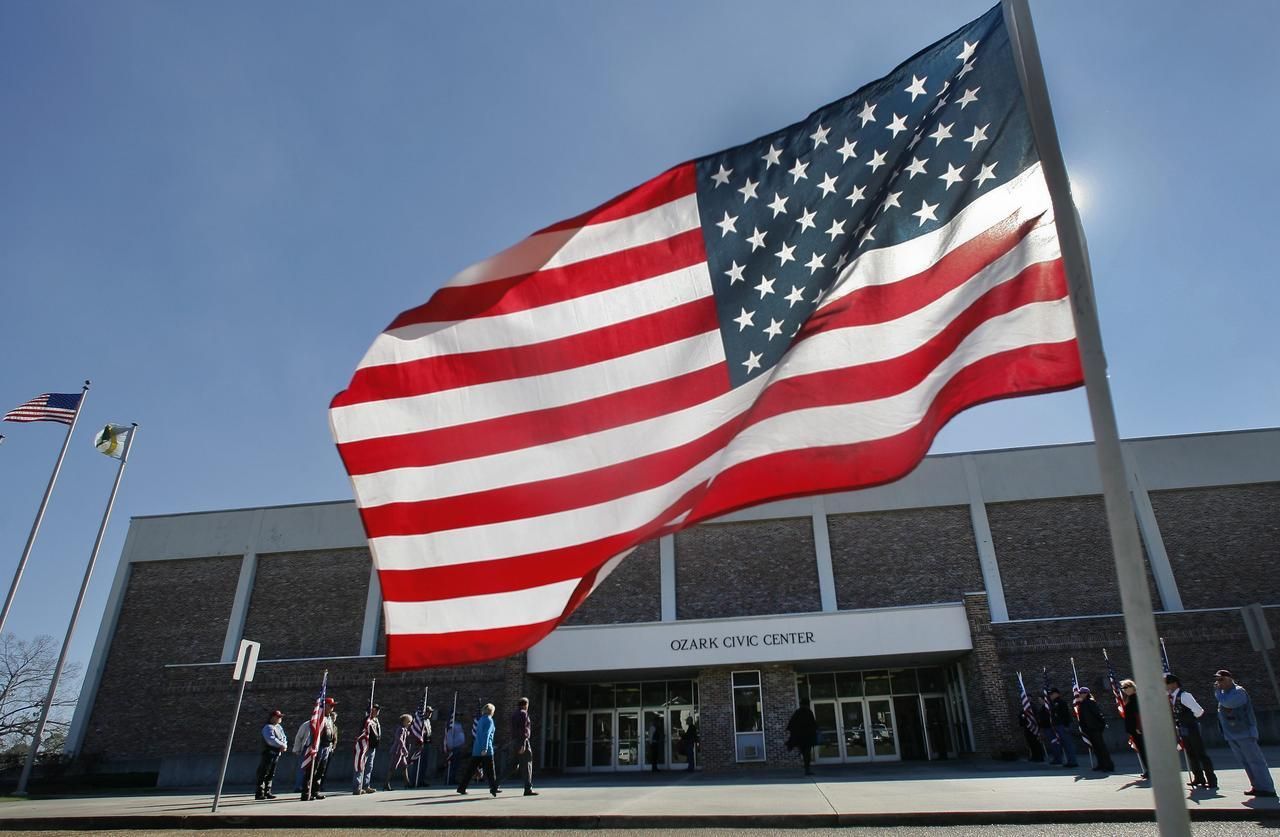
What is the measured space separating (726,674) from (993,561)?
33.0 feet

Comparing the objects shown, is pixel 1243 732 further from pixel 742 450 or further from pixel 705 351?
pixel 705 351

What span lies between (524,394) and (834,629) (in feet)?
71.6

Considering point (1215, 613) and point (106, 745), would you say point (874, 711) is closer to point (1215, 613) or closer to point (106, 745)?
point (1215, 613)

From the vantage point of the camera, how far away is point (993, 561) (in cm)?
2803

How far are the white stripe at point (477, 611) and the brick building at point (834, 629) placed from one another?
21.7m

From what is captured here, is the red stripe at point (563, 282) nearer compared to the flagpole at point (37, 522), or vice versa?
the red stripe at point (563, 282)

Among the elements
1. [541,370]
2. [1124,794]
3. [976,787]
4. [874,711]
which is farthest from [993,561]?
[541,370]

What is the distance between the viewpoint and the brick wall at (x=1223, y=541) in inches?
1075

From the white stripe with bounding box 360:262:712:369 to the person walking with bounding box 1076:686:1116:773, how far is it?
51.9 ft

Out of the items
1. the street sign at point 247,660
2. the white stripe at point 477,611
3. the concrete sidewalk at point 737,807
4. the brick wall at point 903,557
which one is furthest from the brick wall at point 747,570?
the white stripe at point 477,611

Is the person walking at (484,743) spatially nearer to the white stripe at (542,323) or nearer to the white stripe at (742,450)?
the white stripe at (742,450)

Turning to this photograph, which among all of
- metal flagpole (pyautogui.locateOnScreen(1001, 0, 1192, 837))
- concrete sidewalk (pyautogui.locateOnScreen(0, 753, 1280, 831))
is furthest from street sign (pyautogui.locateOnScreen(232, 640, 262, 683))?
metal flagpole (pyautogui.locateOnScreen(1001, 0, 1192, 837))

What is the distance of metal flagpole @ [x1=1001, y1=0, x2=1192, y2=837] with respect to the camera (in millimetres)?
2668

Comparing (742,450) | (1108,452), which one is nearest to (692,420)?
(742,450)
